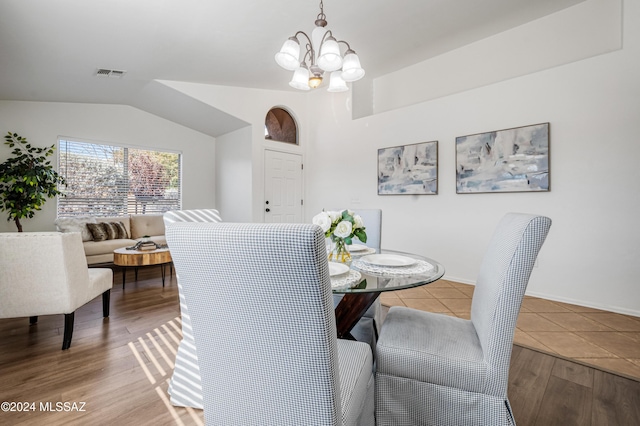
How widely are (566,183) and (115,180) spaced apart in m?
6.26

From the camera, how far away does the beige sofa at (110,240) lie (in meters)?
4.00

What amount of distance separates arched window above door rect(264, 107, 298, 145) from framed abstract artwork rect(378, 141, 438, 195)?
1806 millimetres

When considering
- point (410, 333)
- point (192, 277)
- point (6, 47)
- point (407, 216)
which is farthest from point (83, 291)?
point (407, 216)

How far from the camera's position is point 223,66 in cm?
376

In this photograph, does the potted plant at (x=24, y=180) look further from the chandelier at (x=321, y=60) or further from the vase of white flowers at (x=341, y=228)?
the vase of white flowers at (x=341, y=228)

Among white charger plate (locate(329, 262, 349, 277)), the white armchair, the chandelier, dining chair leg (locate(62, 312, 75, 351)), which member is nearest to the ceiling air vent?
the white armchair

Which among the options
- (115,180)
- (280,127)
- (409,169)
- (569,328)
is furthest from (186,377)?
(115,180)

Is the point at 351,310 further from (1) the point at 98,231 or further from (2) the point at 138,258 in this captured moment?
(1) the point at 98,231

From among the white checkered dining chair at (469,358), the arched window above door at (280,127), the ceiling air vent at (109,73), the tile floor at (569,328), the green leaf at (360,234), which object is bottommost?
the tile floor at (569,328)

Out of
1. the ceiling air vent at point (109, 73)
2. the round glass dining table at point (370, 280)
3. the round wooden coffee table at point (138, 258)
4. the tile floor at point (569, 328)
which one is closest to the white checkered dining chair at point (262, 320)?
the round glass dining table at point (370, 280)

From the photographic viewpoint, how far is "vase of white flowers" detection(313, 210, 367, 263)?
4.86ft

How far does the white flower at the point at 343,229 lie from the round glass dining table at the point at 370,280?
158 millimetres

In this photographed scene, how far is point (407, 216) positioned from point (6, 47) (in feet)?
15.2

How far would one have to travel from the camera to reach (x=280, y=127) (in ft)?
17.0
